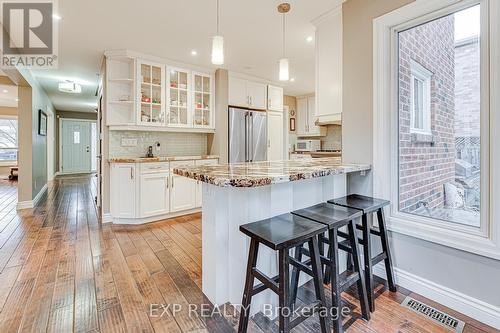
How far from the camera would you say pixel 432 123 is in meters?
2.04

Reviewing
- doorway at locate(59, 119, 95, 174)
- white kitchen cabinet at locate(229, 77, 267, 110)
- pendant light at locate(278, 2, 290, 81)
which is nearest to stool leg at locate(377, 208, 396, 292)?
pendant light at locate(278, 2, 290, 81)

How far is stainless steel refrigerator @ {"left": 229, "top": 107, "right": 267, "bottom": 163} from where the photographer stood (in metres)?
4.56

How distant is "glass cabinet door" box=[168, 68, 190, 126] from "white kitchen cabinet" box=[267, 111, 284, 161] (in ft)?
5.64

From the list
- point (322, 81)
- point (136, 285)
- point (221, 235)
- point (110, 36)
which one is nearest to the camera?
point (221, 235)

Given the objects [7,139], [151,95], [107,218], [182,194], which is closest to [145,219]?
[107,218]

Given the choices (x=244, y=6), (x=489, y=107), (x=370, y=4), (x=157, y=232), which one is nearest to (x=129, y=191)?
(x=157, y=232)

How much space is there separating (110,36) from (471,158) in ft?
12.8

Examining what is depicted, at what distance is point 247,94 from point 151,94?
1.72 meters

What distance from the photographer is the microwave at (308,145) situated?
19.3 ft

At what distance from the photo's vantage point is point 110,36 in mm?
3148

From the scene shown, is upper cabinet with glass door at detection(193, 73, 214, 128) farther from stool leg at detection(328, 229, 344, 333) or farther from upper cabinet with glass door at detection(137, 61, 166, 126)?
stool leg at detection(328, 229, 344, 333)

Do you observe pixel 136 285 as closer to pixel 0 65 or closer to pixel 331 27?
pixel 331 27

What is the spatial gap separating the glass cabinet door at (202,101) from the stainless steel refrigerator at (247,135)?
0.42 meters

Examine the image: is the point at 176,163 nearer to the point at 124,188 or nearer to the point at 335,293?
the point at 124,188
